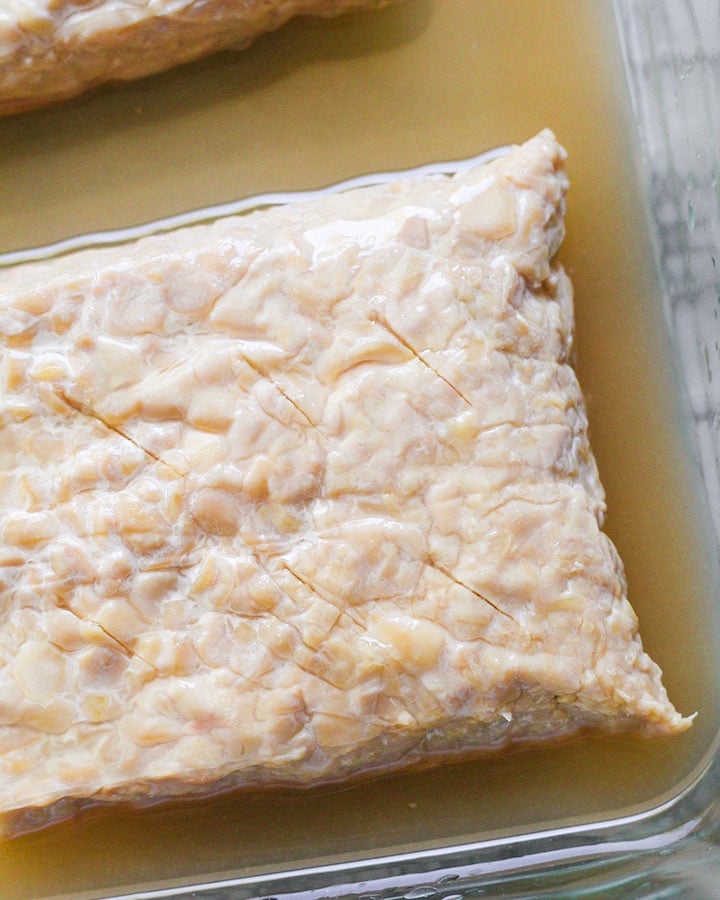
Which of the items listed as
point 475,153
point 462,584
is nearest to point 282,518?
point 462,584

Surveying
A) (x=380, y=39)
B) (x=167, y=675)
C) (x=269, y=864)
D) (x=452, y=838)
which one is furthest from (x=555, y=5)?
(x=269, y=864)

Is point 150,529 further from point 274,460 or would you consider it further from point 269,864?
point 269,864

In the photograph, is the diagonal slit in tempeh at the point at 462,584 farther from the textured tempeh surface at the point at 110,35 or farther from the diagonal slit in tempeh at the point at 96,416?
the textured tempeh surface at the point at 110,35

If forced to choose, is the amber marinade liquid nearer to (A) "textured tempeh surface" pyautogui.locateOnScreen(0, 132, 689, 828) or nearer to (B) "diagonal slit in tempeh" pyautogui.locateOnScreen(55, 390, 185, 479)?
(A) "textured tempeh surface" pyautogui.locateOnScreen(0, 132, 689, 828)

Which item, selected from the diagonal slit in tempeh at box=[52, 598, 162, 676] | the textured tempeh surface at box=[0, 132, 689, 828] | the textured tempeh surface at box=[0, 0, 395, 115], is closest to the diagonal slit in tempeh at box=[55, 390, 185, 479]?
the textured tempeh surface at box=[0, 132, 689, 828]

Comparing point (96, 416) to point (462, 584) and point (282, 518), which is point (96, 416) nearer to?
point (282, 518)
